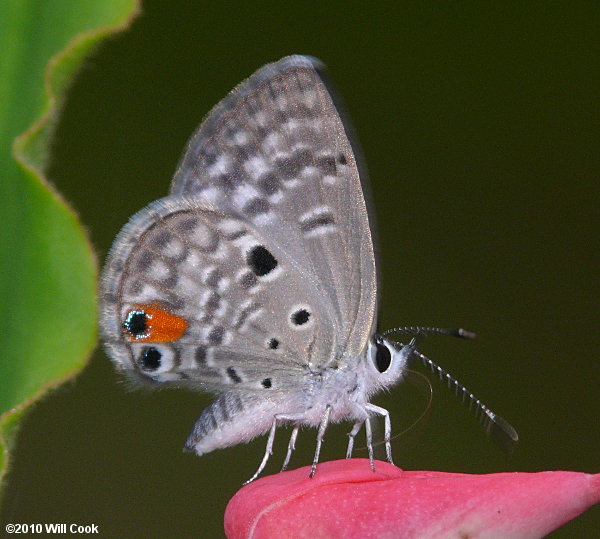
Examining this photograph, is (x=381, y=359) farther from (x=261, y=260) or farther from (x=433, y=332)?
(x=261, y=260)

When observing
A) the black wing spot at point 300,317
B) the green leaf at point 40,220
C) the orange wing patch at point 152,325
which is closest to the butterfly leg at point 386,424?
the black wing spot at point 300,317

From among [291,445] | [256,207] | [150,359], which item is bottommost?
[291,445]

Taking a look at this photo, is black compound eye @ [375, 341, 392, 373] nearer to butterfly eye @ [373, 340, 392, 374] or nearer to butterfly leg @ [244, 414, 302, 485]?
butterfly eye @ [373, 340, 392, 374]

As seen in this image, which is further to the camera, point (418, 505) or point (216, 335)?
point (216, 335)

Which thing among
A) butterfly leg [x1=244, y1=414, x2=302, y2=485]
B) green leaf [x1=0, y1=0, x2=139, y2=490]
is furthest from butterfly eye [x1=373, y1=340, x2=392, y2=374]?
green leaf [x1=0, y1=0, x2=139, y2=490]

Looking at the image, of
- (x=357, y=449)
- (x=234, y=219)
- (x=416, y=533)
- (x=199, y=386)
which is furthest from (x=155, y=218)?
(x=416, y=533)

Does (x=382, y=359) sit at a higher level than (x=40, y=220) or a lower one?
lower

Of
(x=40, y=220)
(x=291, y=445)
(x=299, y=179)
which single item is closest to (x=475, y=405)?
(x=291, y=445)
